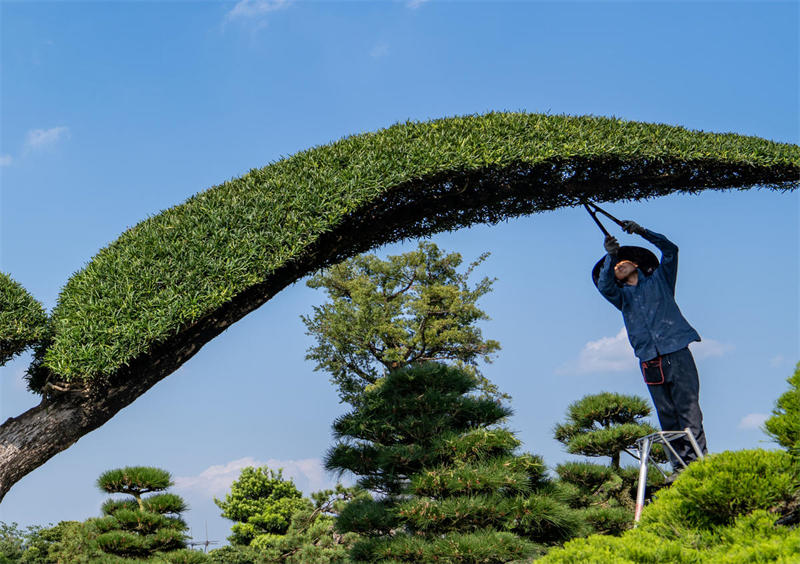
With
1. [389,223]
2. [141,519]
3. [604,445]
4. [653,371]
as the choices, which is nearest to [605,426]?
[604,445]

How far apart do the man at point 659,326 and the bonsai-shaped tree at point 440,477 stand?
1202 mm

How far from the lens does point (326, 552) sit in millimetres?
9938

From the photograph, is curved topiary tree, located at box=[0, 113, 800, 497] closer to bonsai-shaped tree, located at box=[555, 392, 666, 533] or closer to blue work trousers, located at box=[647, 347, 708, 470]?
blue work trousers, located at box=[647, 347, 708, 470]

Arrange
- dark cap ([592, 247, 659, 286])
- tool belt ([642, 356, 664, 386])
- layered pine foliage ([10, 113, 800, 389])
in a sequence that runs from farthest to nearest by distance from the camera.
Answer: dark cap ([592, 247, 659, 286])
tool belt ([642, 356, 664, 386])
layered pine foliage ([10, 113, 800, 389])

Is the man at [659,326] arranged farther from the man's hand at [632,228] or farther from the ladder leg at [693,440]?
the ladder leg at [693,440]

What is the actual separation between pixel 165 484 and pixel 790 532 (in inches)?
303

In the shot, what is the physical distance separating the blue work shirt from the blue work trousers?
0.11m

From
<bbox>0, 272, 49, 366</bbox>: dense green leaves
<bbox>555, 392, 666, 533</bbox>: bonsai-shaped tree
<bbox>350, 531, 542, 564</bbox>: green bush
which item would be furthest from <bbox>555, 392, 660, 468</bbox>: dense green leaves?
<bbox>0, 272, 49, 366</bbox>: dense green leaves

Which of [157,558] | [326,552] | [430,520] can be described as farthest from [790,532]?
[326,552]

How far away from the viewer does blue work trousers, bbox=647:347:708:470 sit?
4.73 meters

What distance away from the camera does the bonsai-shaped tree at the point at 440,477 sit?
472 cm

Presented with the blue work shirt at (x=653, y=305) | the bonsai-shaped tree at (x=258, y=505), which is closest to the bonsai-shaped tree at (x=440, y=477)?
the blue work shirt at (x=653, y=305)

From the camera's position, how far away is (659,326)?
498 cm

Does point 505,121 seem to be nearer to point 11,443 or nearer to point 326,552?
point 11,443
